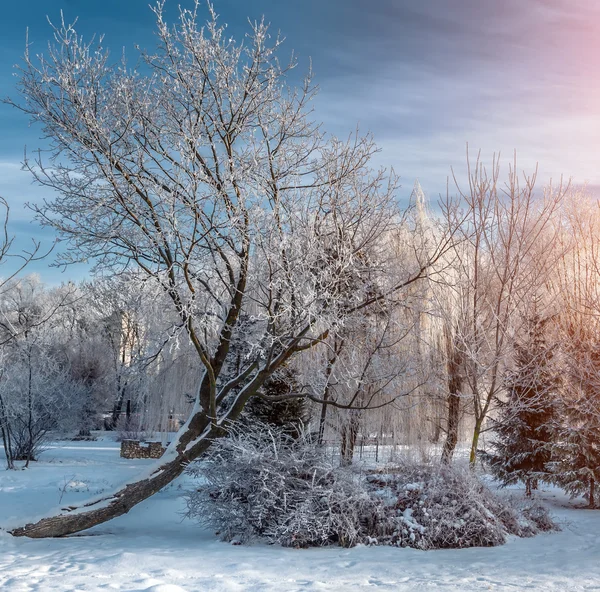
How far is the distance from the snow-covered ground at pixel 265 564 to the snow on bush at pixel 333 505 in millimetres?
230

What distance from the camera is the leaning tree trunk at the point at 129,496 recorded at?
7797 mm

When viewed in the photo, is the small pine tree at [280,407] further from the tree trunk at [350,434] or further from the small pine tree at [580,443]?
the small pine tree at [580,443]

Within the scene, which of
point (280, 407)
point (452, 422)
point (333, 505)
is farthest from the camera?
point (452, 422)

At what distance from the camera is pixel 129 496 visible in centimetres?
815

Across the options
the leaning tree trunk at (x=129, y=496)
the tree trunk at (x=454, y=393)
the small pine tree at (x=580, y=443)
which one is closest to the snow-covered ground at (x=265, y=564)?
the leaning tree trunk at (x=129, y=496)

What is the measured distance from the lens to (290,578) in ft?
18.5

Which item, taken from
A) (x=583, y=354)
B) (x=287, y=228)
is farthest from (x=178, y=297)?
(x=583, y=354)

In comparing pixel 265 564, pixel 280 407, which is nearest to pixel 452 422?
pixel 280 407

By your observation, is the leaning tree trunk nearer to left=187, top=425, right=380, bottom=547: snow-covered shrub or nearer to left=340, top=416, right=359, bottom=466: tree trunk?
left=187, top=425, right=380, bottom=547: snow-covered shrub

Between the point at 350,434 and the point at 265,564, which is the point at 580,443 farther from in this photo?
the point at 265,564

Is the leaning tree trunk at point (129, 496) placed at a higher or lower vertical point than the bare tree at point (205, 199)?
lower

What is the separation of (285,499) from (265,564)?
3.46 feet

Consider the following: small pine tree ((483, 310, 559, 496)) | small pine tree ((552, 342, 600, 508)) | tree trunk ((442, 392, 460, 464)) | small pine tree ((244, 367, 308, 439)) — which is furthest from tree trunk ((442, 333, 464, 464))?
small pine tree ((244, 367, 308, 439))

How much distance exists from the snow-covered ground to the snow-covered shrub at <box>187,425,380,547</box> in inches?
9.4
